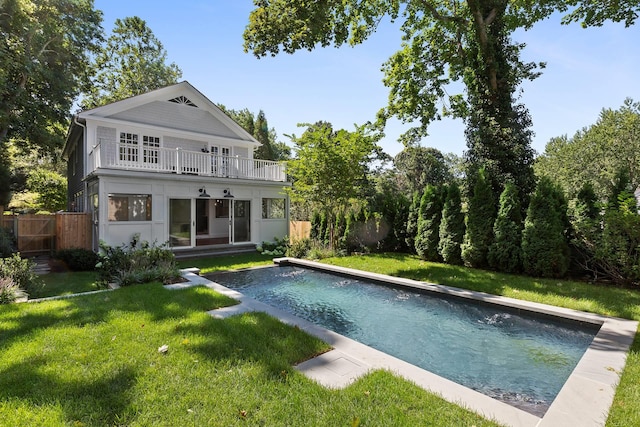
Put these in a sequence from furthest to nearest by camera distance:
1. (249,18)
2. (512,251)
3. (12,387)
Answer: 1. (249,18)
2. (512,251)
3. (12,387)

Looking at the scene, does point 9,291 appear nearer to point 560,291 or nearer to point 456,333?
point 456,333

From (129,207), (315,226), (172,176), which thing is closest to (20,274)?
(129,207)

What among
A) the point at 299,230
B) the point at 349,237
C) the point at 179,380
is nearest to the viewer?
the point at 179,380

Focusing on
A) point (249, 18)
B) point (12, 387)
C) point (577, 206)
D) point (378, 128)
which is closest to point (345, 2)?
point (249, 18)

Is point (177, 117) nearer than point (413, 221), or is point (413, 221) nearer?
point (413, 221)

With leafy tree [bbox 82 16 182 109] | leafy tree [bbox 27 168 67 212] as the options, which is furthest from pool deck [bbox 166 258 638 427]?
leafy tree [bbox 82 16 182 109]

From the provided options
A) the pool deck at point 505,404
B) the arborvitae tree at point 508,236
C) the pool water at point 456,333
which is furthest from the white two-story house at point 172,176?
the arborvitae tree at point 508,236

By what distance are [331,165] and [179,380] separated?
9.14 metres

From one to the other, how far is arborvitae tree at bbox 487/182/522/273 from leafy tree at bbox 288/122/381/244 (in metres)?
4.92

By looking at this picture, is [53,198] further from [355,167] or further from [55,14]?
[355,167]

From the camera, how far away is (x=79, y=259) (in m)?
9.12

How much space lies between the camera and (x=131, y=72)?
26.0 metres

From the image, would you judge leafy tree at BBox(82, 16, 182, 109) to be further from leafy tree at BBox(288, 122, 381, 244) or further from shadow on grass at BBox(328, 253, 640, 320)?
shadow on grass at BBox(328, 253, 640, 320)

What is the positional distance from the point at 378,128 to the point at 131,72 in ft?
79.6
